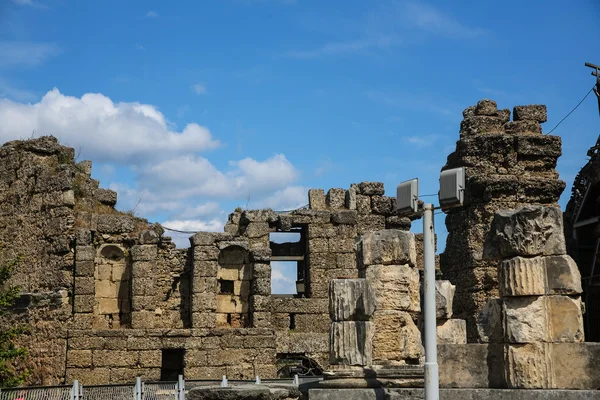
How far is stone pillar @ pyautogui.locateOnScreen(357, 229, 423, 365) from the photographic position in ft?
47.6

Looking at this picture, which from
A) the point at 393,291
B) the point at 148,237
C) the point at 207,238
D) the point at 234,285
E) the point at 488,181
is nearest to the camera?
the point at 393,291

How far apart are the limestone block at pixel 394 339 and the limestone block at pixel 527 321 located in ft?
10.6

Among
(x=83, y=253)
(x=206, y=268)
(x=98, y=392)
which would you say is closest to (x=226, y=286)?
(x=206, y=268)

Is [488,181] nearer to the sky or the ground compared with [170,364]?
nearer to the sky

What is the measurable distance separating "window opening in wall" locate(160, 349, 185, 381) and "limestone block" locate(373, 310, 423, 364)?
33.8ft

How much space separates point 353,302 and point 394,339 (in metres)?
1.04

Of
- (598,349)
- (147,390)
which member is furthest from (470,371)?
(147,390)

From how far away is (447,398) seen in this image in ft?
38.1

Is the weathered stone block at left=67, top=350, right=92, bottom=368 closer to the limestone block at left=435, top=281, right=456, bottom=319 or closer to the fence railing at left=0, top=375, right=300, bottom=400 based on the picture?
the fence railing at left=0, top=375, right=300, bottom=400

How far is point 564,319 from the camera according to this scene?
11.4m

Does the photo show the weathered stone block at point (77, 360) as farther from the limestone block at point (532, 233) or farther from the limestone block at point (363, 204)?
the limestone block at point (532, 233)

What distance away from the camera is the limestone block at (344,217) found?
24.7m

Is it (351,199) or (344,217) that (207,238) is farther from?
(351,199)

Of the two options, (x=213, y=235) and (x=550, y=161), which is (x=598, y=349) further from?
(x=213, y=235)
